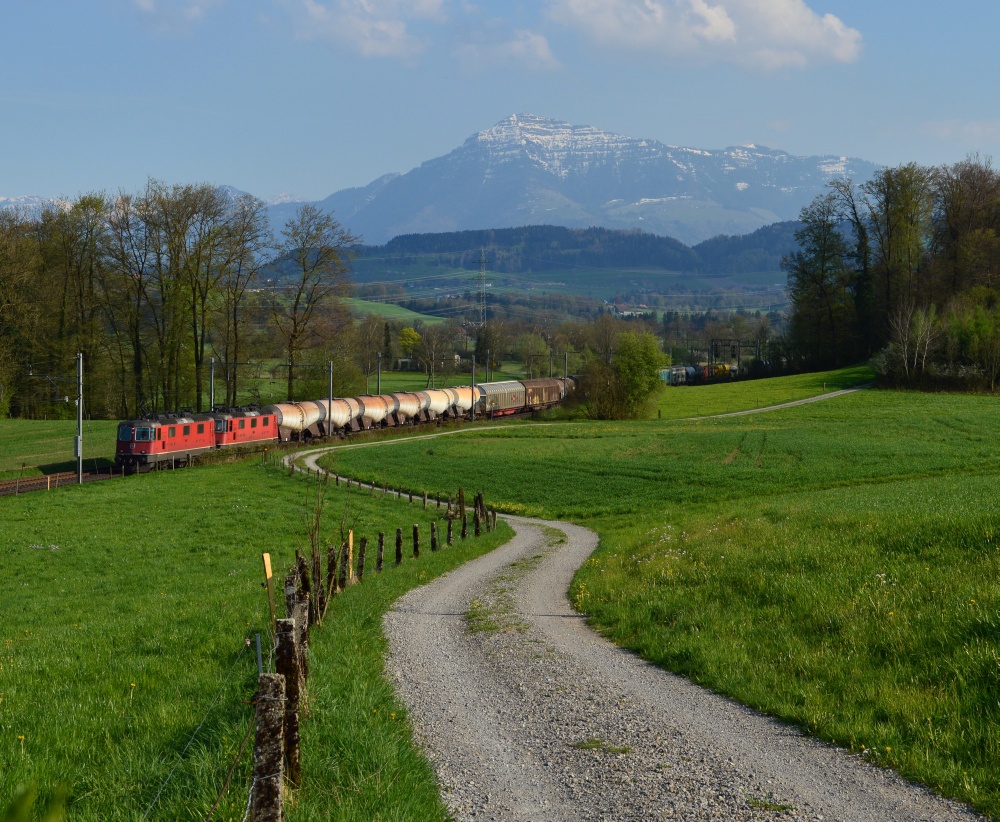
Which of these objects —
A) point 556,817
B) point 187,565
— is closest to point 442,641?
point 556,817

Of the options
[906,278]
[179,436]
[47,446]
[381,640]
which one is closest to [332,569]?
[381,640]

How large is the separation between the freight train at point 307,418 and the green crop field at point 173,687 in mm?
23950

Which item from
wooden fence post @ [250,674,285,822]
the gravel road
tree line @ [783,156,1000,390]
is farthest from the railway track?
tree line @ [783,156,1000,390]

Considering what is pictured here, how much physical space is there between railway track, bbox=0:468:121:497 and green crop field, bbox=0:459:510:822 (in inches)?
673

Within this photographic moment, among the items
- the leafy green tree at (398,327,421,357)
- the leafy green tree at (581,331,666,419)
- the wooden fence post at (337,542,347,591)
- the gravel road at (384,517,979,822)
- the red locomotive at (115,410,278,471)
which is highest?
the leafy green tree at (398,327,421,357)

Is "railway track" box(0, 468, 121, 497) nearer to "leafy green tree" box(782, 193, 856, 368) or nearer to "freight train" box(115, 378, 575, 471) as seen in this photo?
"freight train" box(115, 378, 575, 471)

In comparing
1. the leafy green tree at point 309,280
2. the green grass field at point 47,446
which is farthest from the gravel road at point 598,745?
the leafy green tree at point 309,280

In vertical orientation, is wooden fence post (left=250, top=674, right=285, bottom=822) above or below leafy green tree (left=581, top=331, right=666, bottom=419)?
below

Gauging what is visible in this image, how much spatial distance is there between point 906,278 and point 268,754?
379ft

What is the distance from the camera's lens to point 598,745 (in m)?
9.07

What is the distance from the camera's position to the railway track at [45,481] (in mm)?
44125

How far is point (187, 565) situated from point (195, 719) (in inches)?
739

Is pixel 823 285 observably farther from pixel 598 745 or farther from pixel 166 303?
pixel 598 745

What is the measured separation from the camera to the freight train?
52125 mm
